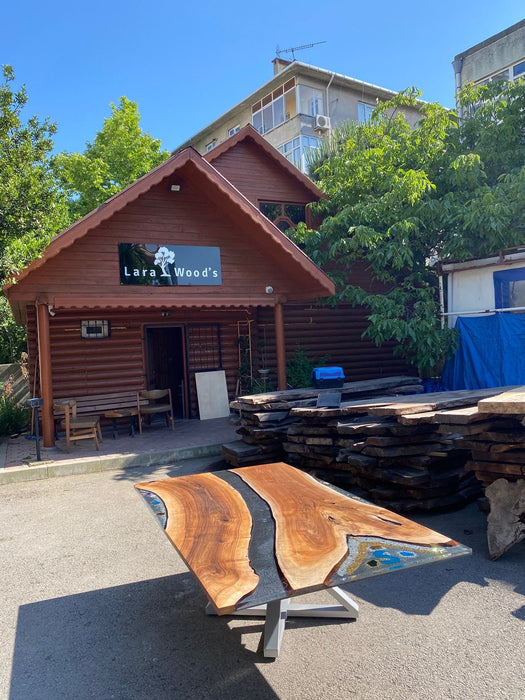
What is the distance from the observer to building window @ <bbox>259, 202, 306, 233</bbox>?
14766 millimetres

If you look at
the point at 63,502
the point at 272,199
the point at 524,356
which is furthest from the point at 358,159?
the point at 63,502

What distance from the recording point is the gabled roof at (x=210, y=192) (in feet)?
30.4

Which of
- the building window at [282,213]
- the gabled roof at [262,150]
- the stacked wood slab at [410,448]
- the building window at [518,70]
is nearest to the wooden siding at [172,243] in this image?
the building window at [282,213]

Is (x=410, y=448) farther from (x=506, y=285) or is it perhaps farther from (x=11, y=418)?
(x=11, y=418)

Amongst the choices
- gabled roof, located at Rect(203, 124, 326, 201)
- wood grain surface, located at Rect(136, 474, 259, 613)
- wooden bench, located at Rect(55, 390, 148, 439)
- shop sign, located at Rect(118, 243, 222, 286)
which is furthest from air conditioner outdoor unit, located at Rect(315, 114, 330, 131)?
wood grain surface, located at Rect(136, 474, 259, 613)

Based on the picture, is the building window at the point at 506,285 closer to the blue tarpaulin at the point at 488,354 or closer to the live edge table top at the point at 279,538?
the blue tarpaulin at the point at 488,354

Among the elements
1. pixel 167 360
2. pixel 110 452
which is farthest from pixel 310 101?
pixel 110 452

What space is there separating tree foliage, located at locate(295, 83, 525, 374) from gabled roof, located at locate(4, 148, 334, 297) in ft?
3.92

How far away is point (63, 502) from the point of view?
22.9 feet

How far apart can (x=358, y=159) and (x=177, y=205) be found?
4.72 meters

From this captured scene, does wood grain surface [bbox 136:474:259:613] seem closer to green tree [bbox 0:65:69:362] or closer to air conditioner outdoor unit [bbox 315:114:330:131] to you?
green tree [bbox 0:65:69:362]

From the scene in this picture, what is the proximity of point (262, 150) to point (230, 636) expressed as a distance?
1351 centimetres

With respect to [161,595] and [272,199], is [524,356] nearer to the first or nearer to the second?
[272,199]

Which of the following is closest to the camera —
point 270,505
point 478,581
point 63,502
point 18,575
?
point 270,505
